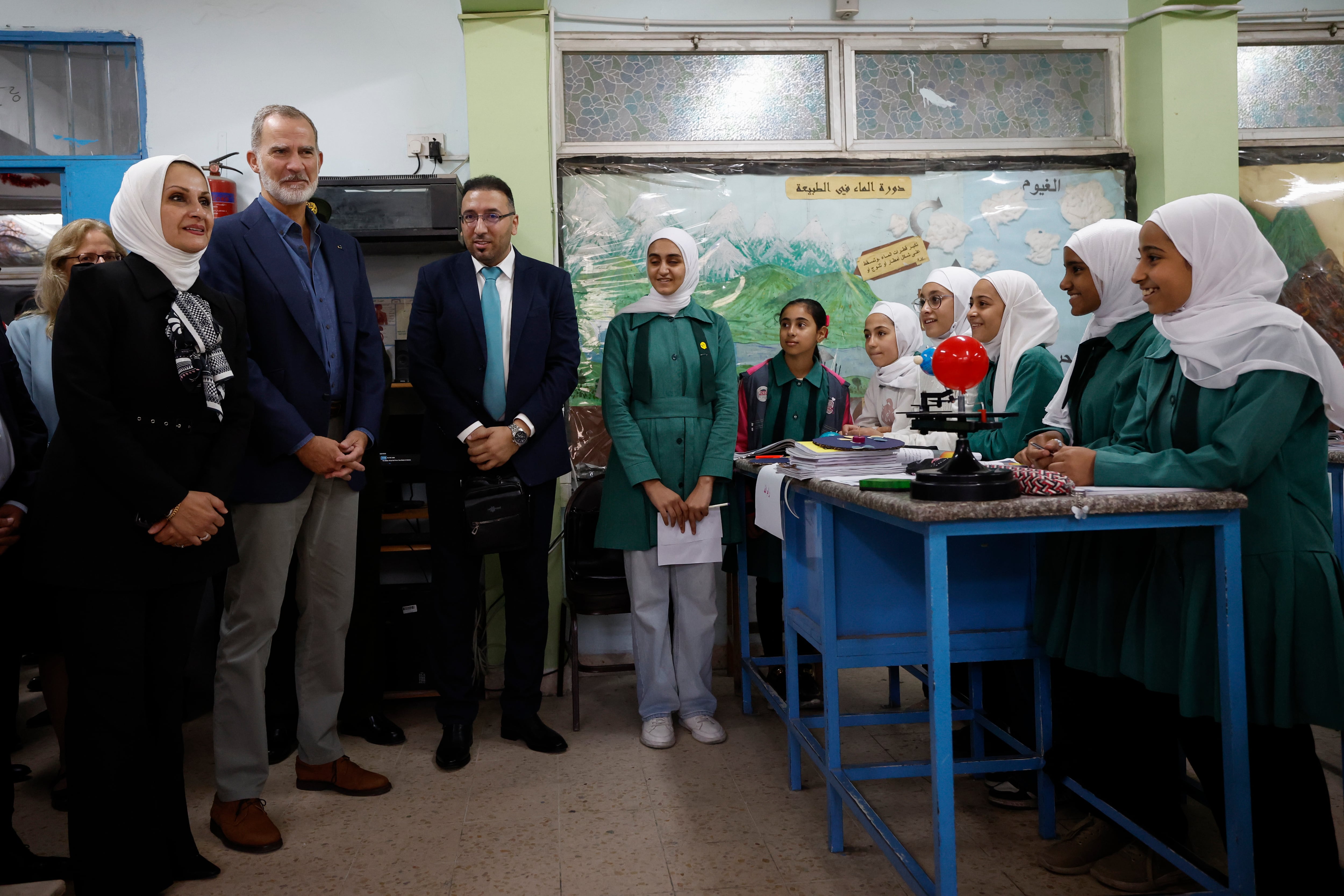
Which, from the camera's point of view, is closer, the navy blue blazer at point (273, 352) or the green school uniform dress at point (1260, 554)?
the green school uniform dress at point (1260, 554)

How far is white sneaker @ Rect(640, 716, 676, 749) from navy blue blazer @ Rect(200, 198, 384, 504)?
1.23 meters

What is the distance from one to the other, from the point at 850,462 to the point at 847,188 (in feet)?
6.98

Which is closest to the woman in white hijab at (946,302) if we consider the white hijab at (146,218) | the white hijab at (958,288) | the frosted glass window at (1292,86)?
the white hijab at (958,288)

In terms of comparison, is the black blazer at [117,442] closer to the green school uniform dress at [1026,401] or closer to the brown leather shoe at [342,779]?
the brown leather shoe at [342,779]

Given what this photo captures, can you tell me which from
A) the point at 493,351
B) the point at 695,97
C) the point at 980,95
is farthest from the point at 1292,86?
the point at 493,351

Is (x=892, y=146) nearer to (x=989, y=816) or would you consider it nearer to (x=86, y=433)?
(x=989, y=816)

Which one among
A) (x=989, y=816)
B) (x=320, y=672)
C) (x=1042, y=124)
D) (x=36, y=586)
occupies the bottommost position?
(x=989, y=816)

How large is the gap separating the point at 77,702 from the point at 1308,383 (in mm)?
2428

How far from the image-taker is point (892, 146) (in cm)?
386

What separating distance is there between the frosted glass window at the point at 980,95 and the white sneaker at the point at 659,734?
2.68 meters

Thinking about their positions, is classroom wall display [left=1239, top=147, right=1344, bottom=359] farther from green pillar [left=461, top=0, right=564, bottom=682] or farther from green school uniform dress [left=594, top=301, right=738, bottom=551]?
green pillar [left=461, top=0, right=564, bottom=682]

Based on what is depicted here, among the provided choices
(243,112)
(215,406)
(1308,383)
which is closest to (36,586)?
(215,406)

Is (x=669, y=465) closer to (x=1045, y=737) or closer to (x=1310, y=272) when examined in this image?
(x=1045, y=737)

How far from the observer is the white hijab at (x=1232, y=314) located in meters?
1.54
